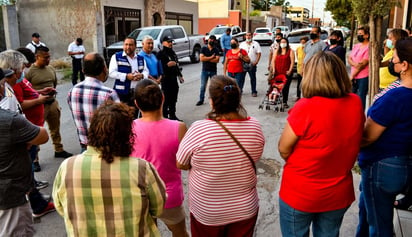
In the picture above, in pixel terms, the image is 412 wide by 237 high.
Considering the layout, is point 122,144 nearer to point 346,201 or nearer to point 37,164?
point 346,201

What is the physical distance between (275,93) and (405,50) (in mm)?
5798

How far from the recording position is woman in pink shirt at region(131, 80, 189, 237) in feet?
8.33

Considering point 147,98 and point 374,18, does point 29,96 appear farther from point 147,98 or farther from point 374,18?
point 374,18

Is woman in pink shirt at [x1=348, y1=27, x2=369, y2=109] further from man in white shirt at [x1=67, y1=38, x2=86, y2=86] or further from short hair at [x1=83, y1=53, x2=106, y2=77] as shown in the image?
man in white shirt at [x1=67, y1=38, x2=86, y2=86]

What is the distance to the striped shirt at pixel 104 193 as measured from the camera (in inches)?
71.9

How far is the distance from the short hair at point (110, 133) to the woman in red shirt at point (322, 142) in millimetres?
1021

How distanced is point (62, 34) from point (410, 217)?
21.0 metres

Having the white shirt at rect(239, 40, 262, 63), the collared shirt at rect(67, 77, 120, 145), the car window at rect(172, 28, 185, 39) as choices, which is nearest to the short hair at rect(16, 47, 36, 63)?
the collared shirt at rect(67, 77, 120, 145)

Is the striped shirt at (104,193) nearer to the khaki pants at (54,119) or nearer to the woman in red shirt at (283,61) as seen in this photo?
the khaki pants at (54,119)

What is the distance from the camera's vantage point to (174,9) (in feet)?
87.9

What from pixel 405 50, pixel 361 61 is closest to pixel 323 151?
pixel 405 50

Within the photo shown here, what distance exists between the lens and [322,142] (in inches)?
85.7

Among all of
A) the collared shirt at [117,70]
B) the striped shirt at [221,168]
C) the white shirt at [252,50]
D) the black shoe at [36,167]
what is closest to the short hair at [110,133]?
the striped shirt at [221,168]

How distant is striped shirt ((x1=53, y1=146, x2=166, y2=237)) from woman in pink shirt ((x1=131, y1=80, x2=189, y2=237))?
62 centimetres
